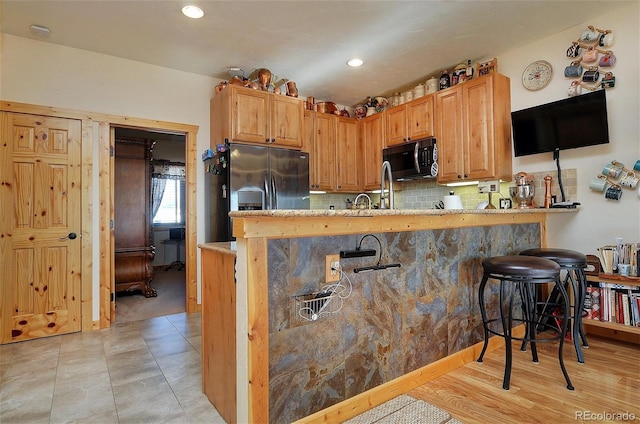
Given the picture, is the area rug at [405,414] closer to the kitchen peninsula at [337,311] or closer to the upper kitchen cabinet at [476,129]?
the kitchen peninsula at [337,311]

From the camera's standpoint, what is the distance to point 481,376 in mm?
2152

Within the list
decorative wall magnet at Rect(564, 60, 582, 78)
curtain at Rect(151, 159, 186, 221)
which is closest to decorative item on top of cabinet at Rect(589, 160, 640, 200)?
decorative wall magnet at Rect(564, 60, 582, 78)

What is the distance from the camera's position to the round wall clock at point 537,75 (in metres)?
3.25

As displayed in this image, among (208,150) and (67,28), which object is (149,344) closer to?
(208,150)

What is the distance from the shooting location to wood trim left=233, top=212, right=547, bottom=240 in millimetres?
1445

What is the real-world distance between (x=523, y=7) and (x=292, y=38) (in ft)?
6.55

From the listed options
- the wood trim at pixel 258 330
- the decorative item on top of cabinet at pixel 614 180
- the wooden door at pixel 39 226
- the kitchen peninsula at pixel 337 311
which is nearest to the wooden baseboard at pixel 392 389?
the kitchen peninsula at pixel 337 311

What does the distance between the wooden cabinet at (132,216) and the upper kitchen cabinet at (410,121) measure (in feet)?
11.5

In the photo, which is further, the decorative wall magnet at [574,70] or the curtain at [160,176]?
the curtain at [160,176]

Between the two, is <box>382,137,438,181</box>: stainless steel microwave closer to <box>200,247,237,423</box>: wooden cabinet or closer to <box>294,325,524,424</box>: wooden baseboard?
<box>294,325,524,424</box>: wooden baseboard

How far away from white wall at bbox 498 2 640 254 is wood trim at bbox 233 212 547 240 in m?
1.13

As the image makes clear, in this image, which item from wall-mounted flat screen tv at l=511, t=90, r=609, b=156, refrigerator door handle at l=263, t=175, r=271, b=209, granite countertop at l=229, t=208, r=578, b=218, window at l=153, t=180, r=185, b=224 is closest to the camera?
granite countertop at l=229, t=208, r=578, b=218

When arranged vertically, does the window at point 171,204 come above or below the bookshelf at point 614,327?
above

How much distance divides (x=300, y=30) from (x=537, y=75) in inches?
93.5
